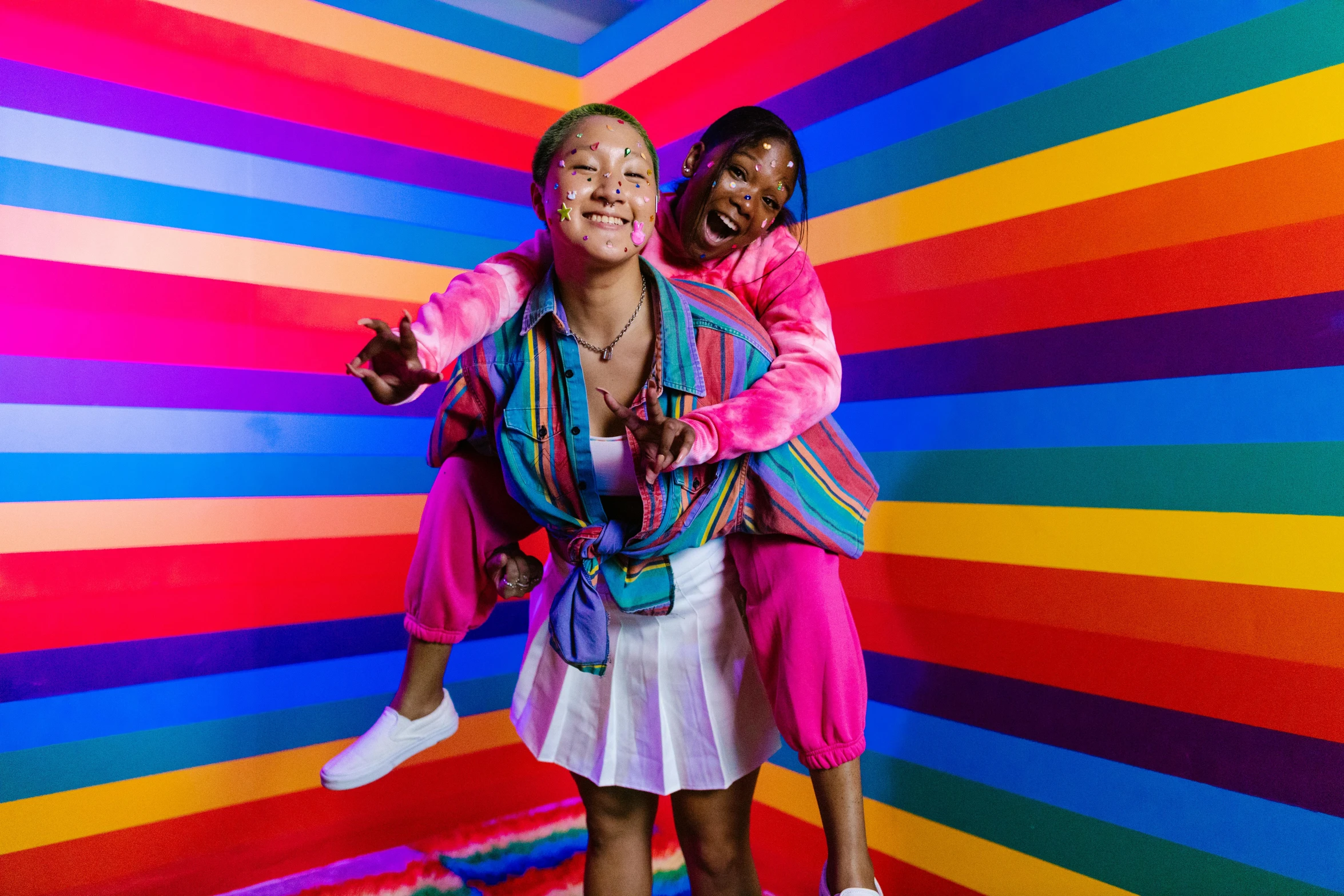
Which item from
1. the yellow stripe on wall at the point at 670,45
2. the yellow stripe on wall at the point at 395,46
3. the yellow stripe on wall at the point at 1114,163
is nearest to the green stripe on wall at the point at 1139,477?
the yellow stripe on wall at the point at 1114,163

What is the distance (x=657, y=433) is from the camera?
100 cm

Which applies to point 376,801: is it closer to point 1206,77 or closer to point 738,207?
point 738,207

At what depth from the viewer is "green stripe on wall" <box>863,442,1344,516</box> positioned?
1.23 metres

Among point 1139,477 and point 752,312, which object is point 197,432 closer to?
point 752,312

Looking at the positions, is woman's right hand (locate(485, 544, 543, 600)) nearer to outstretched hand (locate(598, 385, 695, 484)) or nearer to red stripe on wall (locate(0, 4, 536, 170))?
outstretched hand (locate(598, 385, 695, 484))

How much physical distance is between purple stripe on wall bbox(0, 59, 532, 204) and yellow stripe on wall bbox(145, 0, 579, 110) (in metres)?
0.23

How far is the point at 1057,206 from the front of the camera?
4.93 feet

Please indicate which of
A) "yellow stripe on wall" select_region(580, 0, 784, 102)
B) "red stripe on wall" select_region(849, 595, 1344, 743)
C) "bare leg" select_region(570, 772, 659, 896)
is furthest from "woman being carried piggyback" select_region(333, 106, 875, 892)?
"yellow stripe on wall" select_region(580, 0, 784, 102)

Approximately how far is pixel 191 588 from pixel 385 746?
1032mm

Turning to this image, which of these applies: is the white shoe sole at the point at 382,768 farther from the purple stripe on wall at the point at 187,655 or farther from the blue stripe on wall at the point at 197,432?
the blue stripe on wall at the point at 197,432

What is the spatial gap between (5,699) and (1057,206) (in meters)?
2.37

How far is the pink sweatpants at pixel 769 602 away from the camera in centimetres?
109

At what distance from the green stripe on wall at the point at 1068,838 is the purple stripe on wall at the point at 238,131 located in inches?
75.0

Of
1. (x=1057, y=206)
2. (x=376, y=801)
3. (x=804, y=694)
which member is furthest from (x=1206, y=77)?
(x=376, y=801)
